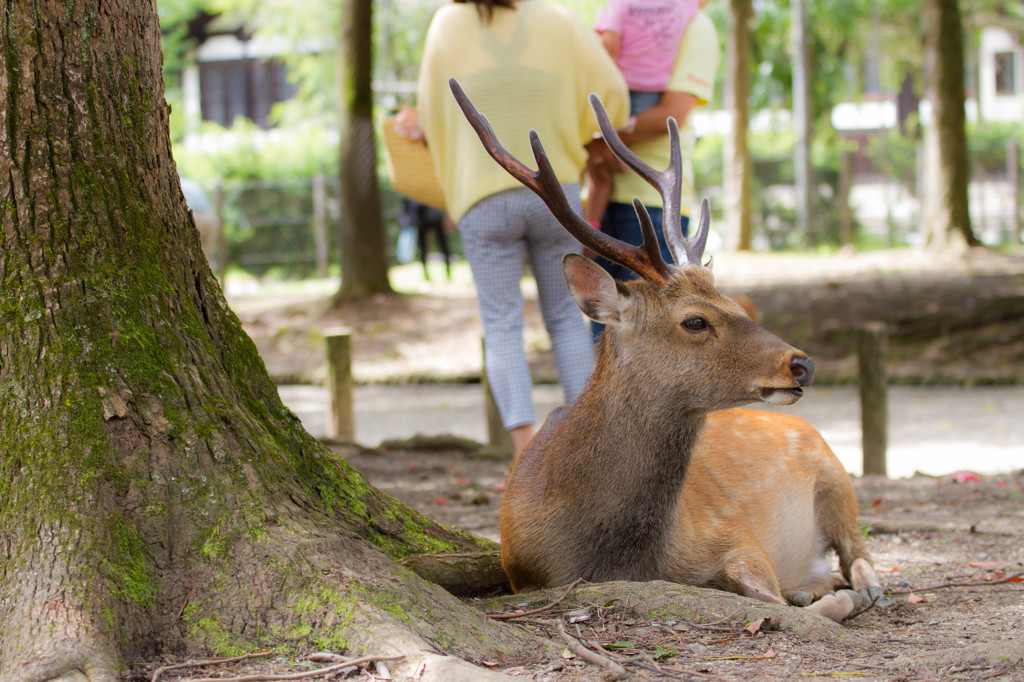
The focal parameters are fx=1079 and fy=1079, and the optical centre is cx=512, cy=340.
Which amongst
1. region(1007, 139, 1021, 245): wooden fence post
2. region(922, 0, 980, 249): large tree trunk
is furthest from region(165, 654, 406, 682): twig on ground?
region(1007, 139, 1021, 245): wooden fence post

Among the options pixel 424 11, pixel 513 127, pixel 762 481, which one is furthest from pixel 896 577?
pixel 424 11

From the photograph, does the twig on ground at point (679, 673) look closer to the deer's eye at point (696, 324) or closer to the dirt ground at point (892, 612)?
the dirt ground at point (892, 612)

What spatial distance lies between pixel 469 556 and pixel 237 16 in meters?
27.5

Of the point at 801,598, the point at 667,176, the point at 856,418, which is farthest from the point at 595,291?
the point at 856,418

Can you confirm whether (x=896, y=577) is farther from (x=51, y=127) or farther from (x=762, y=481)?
(x=51, y=127)

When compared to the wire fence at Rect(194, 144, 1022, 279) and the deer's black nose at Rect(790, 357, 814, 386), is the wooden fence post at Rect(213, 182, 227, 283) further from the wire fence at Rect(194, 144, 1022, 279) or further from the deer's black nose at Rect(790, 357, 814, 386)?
the deer's black nose at Rect(790, 357, 814, 386)

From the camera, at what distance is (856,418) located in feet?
26.5

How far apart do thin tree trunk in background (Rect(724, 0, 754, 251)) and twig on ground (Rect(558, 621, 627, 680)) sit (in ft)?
57.3

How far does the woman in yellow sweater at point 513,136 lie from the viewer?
4.45 metres

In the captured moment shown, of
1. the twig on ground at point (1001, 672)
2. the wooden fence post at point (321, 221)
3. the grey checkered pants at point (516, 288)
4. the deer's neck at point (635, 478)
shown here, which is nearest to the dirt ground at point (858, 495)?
→ the twig on ground at point (1001, 672)

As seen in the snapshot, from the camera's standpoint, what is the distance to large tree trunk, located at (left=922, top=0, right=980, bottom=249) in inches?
617

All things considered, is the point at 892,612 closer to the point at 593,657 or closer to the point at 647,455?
the point at 647,455

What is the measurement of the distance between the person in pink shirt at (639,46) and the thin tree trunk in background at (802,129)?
1739 centimetres

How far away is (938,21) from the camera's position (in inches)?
616
